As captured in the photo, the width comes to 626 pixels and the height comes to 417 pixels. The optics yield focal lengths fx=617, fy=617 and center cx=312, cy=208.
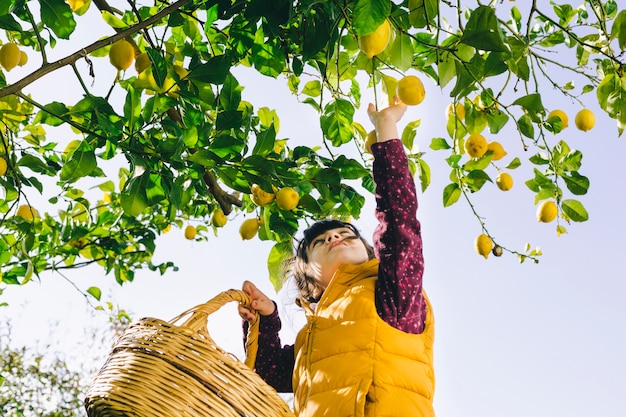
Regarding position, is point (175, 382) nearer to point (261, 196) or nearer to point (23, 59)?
point (261, 196)

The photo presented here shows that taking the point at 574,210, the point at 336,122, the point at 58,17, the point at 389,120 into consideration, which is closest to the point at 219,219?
the point at 336,122

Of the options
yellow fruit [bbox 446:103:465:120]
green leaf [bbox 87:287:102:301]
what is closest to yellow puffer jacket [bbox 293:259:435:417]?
yellow fruit [bbox 446:103:465:120]

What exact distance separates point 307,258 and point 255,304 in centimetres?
22

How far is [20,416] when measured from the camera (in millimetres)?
4539

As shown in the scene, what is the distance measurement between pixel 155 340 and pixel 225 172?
308 mm

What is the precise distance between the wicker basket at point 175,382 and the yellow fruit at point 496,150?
2.20 ft

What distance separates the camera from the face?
1314 mm

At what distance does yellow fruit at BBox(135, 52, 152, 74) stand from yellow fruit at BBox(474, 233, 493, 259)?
756 millimetres

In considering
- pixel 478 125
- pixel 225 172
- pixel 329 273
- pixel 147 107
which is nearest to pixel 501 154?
pixel 478 125

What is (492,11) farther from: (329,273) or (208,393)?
(329,273)

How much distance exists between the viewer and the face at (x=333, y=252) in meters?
1.31

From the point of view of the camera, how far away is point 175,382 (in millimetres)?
715

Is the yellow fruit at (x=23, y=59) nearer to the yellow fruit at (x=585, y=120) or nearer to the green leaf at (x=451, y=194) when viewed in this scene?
the green leaf at (x=451, y=194)

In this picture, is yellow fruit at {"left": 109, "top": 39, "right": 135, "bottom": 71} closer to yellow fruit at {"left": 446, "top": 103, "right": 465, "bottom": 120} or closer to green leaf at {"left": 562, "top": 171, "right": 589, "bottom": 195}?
yellow fruit at {"left": 446, "top": 103, "right": 465, "bottom": 120}
